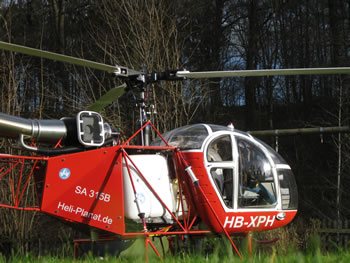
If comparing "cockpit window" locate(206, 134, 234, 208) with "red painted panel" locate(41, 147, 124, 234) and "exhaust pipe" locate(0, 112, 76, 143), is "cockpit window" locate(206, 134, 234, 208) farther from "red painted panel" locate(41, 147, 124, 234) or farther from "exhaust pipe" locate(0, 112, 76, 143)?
"exhaust pipe" locate(0, 112, 76, 143)

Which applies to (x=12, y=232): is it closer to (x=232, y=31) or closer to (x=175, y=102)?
(x=175, y=102)

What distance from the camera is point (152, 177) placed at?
5770mm

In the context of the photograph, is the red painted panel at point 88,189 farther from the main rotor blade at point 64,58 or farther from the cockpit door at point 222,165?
the cockpit door at point 222,165

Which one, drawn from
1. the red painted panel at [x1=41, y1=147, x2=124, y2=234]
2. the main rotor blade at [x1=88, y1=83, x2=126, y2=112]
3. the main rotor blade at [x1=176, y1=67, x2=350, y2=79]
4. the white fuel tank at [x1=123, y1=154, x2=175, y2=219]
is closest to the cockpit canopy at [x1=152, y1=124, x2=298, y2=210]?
the white fuel tank at [x1=123, y1=154, x2=175, y2=219]

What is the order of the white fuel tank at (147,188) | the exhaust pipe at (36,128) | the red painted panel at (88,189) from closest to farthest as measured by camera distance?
the exhaust pipe at (36,128), the red painted panel at (88,189), the white fuel tank at (147,188)

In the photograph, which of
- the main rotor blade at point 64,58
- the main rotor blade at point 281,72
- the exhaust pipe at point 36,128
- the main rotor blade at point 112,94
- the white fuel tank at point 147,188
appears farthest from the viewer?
the main rotor blade at point 112,94

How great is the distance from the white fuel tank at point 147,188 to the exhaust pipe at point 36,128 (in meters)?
0.90

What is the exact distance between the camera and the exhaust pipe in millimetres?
4633

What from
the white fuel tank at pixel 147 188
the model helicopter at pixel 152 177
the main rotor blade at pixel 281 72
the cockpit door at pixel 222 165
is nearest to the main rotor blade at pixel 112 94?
the model helicopter at pixel 152 177

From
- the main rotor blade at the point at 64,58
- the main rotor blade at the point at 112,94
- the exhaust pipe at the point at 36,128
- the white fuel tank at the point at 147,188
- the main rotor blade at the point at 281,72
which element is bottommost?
the white fuel tank at the point at 147,188

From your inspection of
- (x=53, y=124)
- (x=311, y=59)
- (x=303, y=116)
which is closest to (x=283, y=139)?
(x=303, y=116)

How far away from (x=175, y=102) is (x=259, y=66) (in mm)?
14106

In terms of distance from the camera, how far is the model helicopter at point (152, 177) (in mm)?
5355

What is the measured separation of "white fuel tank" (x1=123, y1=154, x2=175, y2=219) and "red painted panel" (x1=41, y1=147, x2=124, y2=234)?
134 mm
